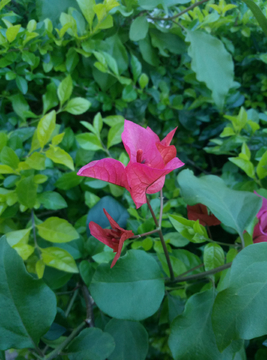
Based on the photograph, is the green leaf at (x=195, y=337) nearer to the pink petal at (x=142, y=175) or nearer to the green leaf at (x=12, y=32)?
the pink petal at (x=142, y=175)

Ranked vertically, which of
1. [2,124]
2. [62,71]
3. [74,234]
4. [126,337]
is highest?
[62,71]

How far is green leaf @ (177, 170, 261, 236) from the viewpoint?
0.41 meters

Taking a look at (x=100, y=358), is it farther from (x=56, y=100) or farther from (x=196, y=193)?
(x=56, y=100)

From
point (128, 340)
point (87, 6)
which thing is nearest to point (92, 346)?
point (128, 340)

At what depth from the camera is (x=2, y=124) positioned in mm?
635

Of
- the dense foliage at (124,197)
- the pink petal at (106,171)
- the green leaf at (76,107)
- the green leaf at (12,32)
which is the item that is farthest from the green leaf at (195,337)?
the green leaf at (12,32)

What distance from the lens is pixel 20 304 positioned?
0.36 meters

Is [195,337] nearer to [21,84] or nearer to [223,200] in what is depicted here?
[223,200]

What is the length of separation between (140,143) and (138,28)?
48 cm

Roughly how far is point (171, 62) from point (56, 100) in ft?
1.37

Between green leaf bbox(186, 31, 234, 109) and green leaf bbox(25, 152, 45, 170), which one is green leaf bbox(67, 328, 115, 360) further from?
green leaf bbox(186, 31, 234, 109)

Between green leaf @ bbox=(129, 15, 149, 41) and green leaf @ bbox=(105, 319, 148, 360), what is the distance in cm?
65

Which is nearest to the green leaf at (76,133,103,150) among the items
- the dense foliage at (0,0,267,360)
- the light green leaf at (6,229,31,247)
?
the dense foliage at (0,0,267,360)

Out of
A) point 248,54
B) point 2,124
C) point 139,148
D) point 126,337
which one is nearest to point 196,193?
point 139,148
